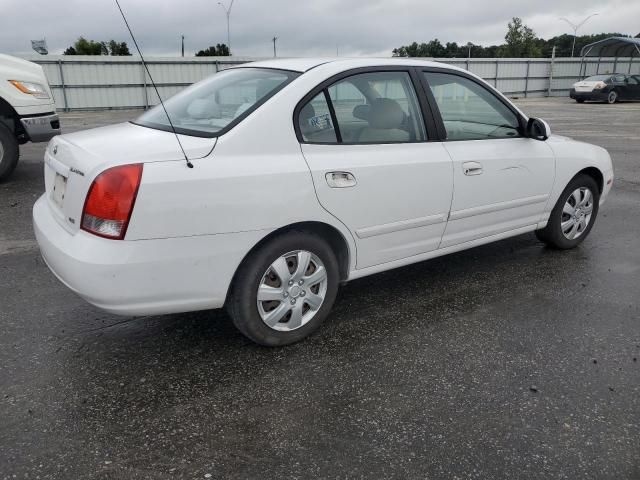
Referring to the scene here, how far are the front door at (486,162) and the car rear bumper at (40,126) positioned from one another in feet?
18.4

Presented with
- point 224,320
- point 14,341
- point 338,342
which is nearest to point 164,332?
point 224,320

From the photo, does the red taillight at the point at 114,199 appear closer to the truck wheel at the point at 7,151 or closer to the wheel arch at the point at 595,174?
the wheel arch at the point at 595,174

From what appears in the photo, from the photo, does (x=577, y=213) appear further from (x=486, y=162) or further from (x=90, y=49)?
(x=90, y=49)

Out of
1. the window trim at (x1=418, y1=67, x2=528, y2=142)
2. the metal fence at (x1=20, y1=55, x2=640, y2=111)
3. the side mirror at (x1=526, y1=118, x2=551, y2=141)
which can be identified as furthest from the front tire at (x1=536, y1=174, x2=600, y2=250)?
the metal fence at (x1=20, y1=55, x2=640, y2=111)

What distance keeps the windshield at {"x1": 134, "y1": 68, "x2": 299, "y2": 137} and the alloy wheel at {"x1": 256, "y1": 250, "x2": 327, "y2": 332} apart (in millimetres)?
797

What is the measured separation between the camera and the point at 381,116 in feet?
11.5

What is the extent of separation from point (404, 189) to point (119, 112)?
1908cm

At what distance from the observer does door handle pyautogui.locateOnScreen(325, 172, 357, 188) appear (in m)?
3.09

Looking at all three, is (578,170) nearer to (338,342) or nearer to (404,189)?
(404,189)

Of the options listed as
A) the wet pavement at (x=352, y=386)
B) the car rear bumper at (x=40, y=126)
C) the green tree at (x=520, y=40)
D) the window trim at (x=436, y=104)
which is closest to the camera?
the wet pavement at (x=352, y=386)

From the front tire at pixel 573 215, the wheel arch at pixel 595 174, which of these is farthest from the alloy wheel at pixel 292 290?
the wheel arch at pixel 595 174

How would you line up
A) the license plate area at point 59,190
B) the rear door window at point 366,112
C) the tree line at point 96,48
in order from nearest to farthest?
the license plate area at point 59,190
the rear door window at point 366,112
the tree line at point 96,48

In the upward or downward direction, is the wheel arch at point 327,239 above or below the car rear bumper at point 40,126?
below

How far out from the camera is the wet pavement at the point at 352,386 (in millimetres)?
2303
